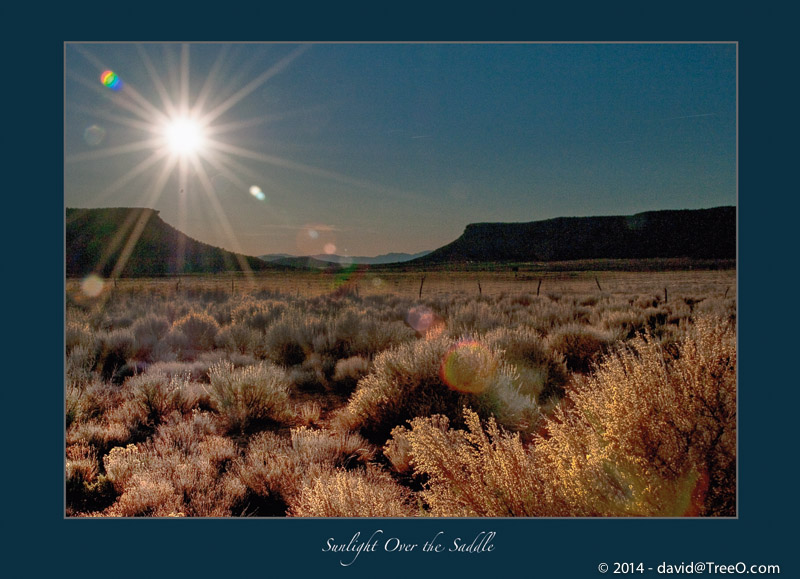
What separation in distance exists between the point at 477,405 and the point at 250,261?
60.9 m

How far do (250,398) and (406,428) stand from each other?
233 centimetres

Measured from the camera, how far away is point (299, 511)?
3.58 m

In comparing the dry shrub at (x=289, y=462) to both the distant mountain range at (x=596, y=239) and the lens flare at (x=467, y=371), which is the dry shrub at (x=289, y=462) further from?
the distant mountain range at (x=596, y=239)

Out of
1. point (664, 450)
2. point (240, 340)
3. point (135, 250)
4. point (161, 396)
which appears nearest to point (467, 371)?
point (664, 450)

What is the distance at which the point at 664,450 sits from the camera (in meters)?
2.74

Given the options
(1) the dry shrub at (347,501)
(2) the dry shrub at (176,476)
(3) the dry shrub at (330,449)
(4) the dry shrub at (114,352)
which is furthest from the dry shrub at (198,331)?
(1) the dry shrub at (347,501)

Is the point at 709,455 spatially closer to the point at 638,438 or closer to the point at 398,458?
the point at 638,438

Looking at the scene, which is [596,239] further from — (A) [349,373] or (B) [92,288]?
(A) [349,373]

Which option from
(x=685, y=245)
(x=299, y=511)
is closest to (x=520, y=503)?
(x=299, y=511)

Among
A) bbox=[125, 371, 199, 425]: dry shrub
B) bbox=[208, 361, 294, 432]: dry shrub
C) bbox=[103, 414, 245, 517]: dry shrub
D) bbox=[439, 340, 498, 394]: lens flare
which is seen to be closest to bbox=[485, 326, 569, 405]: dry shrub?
bbox=[439, 340, 498, 394]: lens flare

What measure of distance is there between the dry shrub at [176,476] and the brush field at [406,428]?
0.02 meters

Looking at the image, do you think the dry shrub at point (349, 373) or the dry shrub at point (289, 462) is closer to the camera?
the dry shrub at point (289, 462)

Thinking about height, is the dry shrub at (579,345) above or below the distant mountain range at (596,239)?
below

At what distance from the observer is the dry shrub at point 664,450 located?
2725 mm
